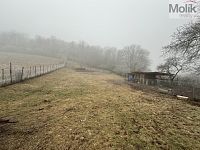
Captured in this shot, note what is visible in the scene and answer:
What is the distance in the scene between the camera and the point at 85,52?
91.8m

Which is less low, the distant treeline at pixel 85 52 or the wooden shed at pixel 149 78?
the distant treeline at pixel 85 52

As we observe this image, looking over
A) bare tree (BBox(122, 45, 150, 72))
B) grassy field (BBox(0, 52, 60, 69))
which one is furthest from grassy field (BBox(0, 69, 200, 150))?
bare tree (BBox(122, 45, 150, 72))

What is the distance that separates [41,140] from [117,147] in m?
2.37

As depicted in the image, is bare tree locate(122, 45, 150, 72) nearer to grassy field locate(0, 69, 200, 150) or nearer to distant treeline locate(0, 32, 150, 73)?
distant treeline locate(0, 32, 150, 73)

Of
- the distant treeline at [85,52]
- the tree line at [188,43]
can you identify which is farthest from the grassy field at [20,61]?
the tree line at [188,43]

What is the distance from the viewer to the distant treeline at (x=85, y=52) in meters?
61.1

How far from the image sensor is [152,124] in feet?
22.4

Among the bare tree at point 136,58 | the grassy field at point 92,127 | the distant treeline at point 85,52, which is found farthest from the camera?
the distant treeline at point 85,52

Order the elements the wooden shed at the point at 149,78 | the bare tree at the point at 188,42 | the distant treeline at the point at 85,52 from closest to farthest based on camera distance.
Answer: the bare tree at the point at 188,42
the wooden shed at the point at 149,78
the distant treeline at the point at 85,52

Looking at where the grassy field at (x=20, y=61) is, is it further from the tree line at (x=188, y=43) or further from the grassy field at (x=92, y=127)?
the tree line at (x=188, y=43)

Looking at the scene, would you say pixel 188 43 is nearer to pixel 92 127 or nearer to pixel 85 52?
pixel 92 127

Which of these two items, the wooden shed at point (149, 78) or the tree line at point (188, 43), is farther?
the wooden shed at point (149, 78)

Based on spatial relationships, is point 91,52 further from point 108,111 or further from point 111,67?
point 108,111

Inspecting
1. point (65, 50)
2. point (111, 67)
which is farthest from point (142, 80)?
point (65, 50)
